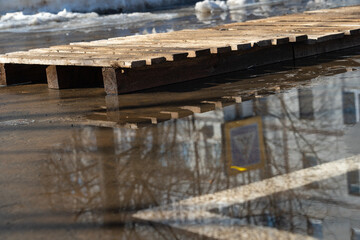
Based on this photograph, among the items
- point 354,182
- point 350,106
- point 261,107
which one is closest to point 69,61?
point 261,107

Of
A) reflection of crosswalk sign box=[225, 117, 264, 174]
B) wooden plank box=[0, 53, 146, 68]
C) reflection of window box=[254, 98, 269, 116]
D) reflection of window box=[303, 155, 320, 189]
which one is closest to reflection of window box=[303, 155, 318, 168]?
reflection of window box=[303, 155, 320, 189]

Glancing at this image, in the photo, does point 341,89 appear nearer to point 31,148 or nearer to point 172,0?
point 31,148

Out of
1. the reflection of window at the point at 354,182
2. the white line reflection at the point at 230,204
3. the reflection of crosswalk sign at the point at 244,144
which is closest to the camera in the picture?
the white line reflection at the point at 230,204

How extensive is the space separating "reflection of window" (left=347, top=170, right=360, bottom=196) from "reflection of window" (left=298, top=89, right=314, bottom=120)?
1.40 m

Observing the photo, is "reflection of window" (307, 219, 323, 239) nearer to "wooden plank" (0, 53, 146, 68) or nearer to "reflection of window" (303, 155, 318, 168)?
"reflection of window" (303, 155, 318, 168)

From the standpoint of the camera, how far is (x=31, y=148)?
5.18 metres

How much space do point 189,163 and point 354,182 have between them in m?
1.09

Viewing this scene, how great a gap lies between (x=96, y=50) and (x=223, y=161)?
3885mm

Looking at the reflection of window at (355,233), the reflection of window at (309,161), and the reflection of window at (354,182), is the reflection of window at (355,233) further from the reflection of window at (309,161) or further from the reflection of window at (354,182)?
the reflection of window at (309,161)

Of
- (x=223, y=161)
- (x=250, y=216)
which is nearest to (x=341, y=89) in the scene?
(x=223, y=161)

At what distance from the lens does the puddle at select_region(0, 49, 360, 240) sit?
11.5ft

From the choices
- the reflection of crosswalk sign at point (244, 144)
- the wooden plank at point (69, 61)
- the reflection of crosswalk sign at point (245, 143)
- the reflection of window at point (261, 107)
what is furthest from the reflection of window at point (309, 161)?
the wooden plank at point (69, 61)

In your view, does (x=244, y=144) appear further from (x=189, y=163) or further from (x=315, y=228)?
(x=315, y=228)

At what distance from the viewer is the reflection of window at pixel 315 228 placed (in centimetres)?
327
